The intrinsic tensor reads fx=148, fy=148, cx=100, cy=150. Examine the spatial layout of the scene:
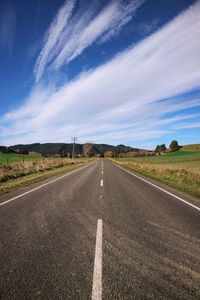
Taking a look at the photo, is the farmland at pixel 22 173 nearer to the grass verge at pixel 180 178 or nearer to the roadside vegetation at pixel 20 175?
the roadside vegetation at pixel 20 175

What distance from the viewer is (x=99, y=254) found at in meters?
2.68

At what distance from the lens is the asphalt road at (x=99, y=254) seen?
78.1 inches

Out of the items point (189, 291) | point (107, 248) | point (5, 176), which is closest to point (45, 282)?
point (107, 248)

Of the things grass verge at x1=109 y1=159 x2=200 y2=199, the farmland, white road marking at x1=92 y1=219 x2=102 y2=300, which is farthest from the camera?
the farmland

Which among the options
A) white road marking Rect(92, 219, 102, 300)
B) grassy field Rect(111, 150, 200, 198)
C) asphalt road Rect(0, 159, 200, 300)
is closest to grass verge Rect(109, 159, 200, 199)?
grassy field Rect(111, 150, 200, 198)

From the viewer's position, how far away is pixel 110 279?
2.14 metres

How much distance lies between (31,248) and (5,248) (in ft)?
1.66

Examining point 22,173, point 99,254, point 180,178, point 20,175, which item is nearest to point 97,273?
point 99,254

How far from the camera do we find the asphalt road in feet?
6.51

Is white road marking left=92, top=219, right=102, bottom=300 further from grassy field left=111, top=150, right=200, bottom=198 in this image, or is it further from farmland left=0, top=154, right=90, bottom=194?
farmland left=0, top=154, right=90, bottom=194

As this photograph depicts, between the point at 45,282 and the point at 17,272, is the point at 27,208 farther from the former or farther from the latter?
the point at 45,282

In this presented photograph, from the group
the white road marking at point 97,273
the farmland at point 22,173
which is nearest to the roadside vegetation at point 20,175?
the farmland at point 22,173

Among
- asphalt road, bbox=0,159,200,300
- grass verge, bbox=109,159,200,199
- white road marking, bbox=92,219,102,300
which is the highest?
white road marking, bbox=92,219,102,300

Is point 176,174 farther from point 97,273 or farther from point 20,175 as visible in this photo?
point 20,175
